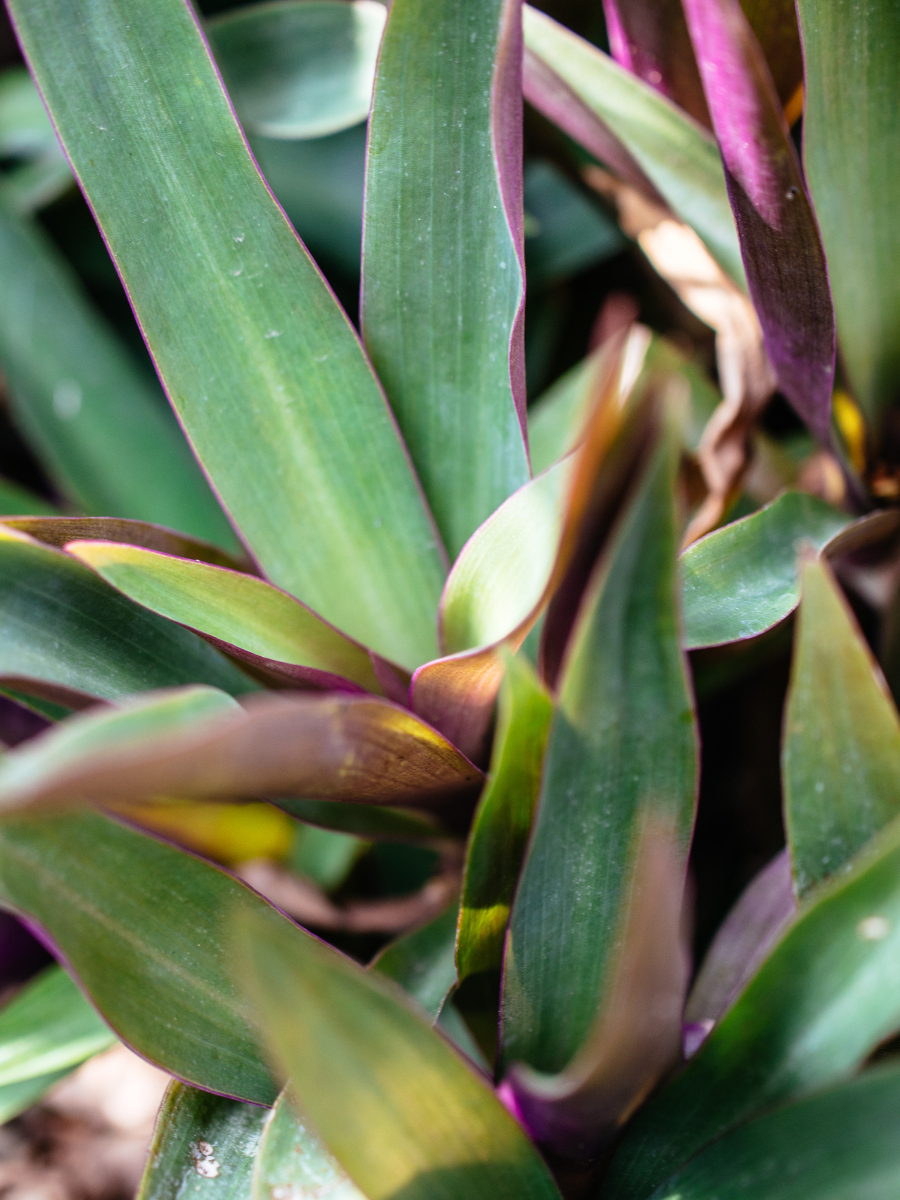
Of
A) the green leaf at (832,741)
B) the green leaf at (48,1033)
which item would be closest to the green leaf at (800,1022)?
the green leaf at (832,741)

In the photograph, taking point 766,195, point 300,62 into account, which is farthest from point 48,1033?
point 300,62

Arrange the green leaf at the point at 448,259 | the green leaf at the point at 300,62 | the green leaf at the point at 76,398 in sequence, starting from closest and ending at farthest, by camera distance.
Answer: the green leaf at the point at 448,259 → the green leaf at the point at 300,62 → the green leaf at the point at 76,398

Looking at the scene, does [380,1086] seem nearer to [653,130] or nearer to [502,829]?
[502,829]

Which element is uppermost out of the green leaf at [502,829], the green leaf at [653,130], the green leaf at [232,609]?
the green leaf at [653,130]

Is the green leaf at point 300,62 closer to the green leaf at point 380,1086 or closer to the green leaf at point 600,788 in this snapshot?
the green leaf at point 600,788

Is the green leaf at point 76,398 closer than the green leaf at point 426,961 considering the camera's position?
No

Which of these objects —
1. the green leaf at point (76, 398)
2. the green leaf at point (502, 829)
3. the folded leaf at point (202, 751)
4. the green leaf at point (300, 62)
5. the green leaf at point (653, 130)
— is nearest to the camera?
the folded leaf at point (202, 751)
